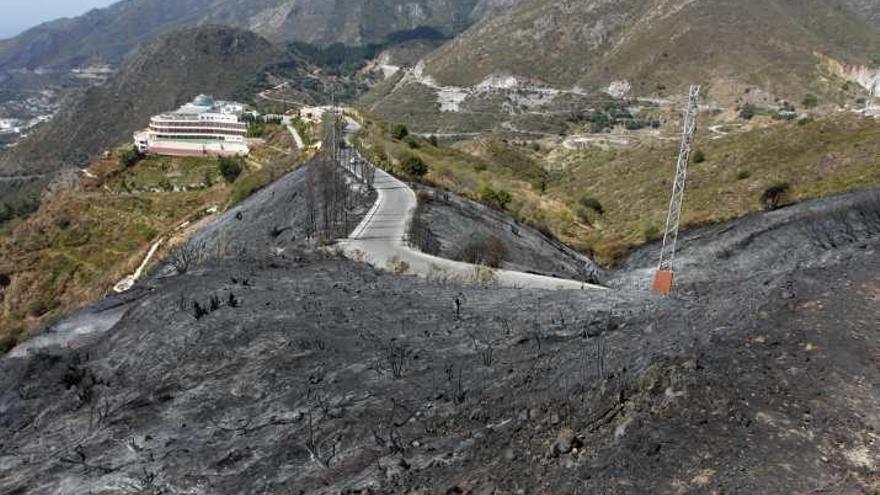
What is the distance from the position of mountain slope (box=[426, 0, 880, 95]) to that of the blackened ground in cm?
8663

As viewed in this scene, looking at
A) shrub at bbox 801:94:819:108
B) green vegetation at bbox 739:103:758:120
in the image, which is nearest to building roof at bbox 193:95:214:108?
green vegetation at bbox 739:103:758:120

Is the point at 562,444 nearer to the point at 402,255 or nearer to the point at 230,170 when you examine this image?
the point at 402,255

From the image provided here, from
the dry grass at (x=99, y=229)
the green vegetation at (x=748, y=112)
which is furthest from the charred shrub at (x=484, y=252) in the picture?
the green vegetation at (x=748, y=112)

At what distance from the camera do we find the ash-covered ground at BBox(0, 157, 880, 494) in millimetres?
7539

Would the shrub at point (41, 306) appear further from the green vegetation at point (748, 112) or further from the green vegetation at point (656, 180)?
the green vegetation at point (748, 112)

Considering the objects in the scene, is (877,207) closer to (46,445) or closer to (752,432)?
(752,432)

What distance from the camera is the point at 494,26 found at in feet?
531

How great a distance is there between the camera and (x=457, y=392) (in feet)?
33.1

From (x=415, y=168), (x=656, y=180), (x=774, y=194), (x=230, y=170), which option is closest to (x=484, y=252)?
(x=415, y=168)

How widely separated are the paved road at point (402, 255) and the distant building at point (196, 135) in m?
35.8

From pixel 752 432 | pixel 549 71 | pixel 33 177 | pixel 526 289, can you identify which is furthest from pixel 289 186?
pixel 33 177

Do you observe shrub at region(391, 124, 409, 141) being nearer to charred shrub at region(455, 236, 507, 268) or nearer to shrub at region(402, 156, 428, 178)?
shrub at region(402, 156, 428, 178)

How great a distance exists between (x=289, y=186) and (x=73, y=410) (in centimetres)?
1980

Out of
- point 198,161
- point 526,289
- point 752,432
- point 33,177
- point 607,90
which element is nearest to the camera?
point 752,432
